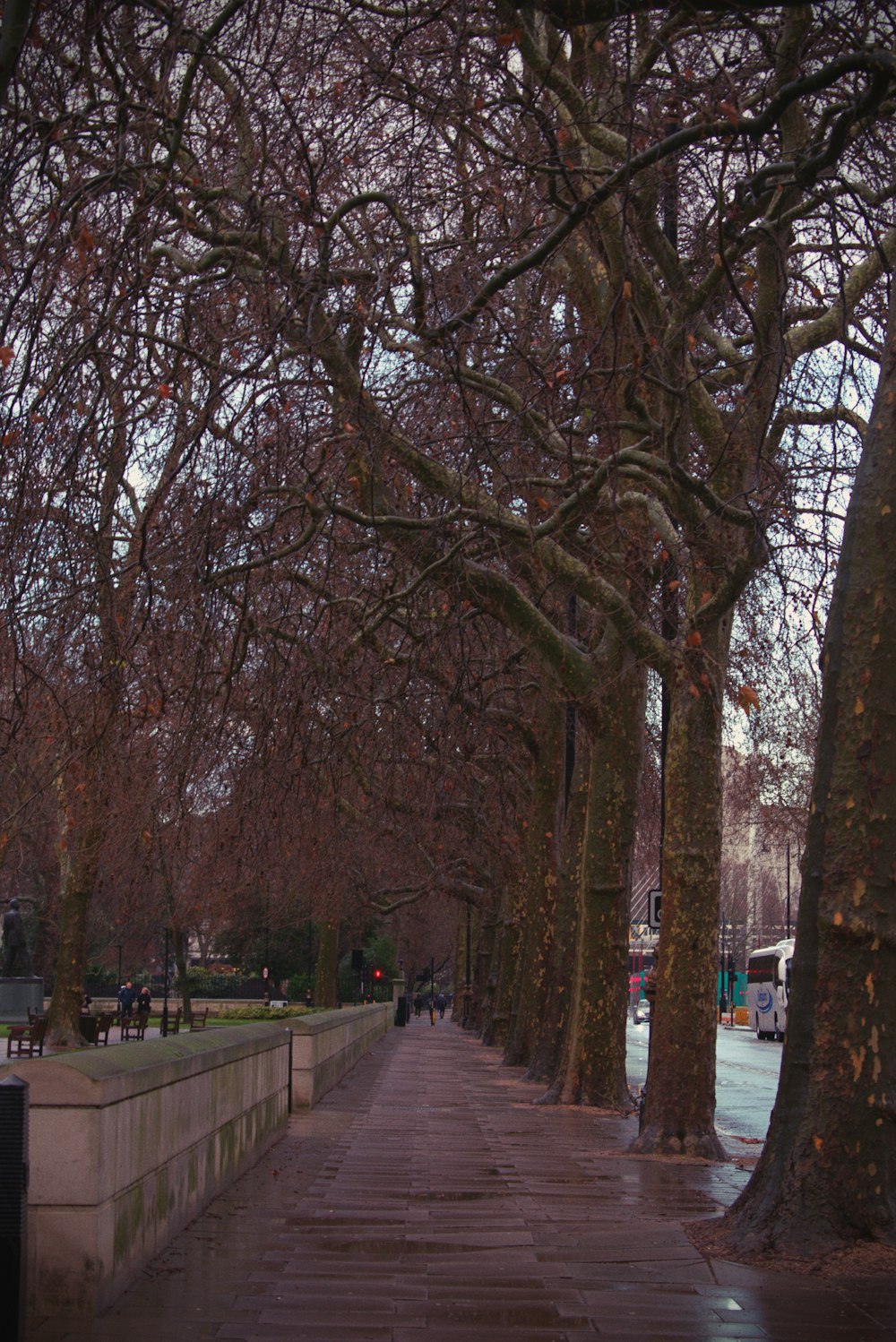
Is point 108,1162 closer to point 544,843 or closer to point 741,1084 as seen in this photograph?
point 544,843

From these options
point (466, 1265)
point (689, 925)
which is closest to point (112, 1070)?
point (466, 1265)

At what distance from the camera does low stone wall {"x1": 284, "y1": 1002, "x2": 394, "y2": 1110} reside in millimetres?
16922

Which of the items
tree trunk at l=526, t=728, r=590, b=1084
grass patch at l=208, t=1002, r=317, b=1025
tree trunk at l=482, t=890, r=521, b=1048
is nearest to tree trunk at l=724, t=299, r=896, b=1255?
tree trunk at l=526, t=728, r=590, b=1084

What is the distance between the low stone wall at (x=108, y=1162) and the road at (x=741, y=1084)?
701cm

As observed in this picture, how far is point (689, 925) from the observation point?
14.0 m

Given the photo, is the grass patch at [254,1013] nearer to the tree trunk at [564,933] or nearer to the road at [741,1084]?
the road at [741,1084]

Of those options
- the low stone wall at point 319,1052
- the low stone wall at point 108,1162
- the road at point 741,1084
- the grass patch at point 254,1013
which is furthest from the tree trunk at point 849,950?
the grass patch at point 254,1013

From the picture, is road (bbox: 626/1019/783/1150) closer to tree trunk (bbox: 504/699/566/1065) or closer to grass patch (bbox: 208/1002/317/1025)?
tree trunk (bbox: 504/699/566/1065)

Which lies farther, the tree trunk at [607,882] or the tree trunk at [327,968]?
the tree trunk at [327,968]

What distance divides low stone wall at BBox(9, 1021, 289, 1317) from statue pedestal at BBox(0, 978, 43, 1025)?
30.6m

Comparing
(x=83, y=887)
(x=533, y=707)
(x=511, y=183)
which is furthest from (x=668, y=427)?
(x=83, y=887)

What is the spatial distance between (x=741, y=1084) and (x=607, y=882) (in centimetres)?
1433

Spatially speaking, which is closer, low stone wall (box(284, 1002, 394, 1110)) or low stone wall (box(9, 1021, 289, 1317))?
low stone wall (box(9, 1021, 289, 1317))

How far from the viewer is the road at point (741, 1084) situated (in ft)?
63.6
